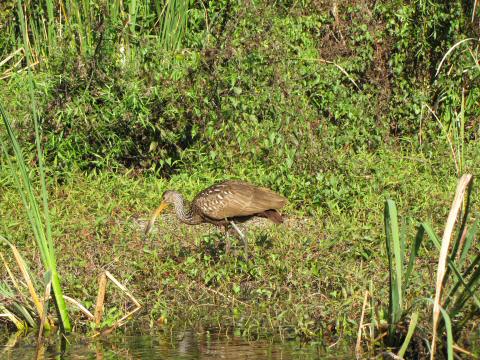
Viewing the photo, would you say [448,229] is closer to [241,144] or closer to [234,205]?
[234,205]

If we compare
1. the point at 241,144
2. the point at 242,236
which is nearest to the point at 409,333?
the point at 242,236

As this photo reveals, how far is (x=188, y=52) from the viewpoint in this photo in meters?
10.9

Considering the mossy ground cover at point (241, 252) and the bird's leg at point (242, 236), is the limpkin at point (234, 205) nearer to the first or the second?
the bird's leg at point (242, 236)

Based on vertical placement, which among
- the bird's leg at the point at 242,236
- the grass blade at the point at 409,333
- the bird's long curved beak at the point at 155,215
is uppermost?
the bird's long curved beak at the point at 155,215

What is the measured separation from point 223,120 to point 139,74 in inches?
40.5

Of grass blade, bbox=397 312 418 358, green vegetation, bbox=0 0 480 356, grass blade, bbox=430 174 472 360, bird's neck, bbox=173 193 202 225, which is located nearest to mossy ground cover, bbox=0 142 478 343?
green vegetation, bbox=0 0 480 356

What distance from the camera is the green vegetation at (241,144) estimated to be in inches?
287

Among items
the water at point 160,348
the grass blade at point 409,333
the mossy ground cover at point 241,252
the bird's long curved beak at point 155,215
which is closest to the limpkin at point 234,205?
the bird's long curved beak at point 155,215

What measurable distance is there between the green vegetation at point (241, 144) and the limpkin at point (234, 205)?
17cm

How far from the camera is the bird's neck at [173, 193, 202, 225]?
8.41 m

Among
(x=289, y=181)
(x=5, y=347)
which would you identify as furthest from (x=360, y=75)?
(x=5, y=347)

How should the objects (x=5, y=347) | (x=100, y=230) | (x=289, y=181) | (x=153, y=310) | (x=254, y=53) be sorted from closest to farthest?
1. (x=5, y=347)
2. (x=153, y=310)
3. (x=100, y=230)
4. (x=289, y=181)
5. (x=254, y=53)

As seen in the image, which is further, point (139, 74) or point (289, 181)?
point (139, 74)

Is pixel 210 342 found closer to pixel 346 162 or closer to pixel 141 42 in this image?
pixel 346 162
